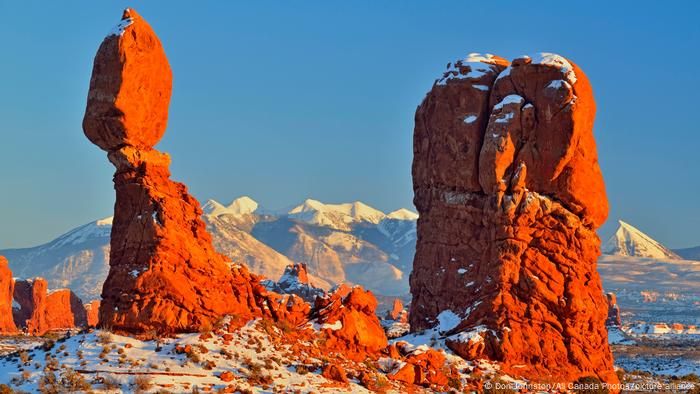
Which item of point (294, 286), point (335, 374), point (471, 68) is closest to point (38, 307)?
point (294, 286)

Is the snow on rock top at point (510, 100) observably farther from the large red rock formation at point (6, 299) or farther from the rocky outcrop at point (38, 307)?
the rocky outcrop at point (38, 307)

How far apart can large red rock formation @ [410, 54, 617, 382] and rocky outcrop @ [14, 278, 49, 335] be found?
6346 cm

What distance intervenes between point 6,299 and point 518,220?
6988 cm

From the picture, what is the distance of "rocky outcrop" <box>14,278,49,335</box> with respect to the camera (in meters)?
107

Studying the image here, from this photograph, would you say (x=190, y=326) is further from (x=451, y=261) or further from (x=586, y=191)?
(x=586, y=191)

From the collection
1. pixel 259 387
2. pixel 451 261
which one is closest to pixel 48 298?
pixel 451 261

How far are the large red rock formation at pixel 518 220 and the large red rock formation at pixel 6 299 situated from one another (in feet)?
201

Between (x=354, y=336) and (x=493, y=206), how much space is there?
37.4 ft

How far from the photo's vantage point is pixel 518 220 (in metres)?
51.2

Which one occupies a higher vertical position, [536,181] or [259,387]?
[536,181]

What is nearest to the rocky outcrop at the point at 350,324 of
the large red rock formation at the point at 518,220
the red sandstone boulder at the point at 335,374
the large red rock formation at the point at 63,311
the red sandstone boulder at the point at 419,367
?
the red sandstone boulder at the point at 419,367

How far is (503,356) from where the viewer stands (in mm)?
48500

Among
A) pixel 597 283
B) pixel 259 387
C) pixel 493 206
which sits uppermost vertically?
pixel 493 206

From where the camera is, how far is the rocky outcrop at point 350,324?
44562mm
